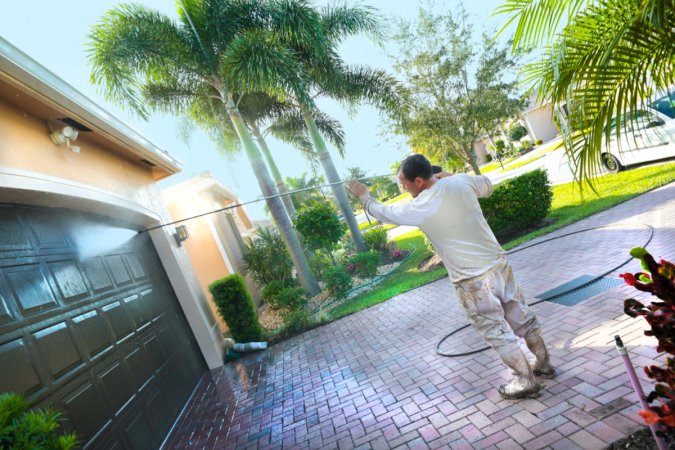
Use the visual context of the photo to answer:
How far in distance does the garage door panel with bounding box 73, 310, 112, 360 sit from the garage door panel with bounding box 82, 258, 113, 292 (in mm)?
416

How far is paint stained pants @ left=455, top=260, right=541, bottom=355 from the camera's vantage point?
312 centimetres

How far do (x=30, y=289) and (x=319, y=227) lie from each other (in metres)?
9.43

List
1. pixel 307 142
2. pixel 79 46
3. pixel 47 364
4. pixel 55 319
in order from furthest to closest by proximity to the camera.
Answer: pixel 307 142, pixel 79 46, pixel 55 319, pixel 47 364

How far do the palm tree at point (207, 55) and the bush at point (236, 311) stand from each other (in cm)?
495

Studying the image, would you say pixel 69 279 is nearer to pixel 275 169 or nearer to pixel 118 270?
pixel 118 270

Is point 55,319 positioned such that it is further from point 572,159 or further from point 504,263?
point 572,159

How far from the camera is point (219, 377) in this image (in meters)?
6.96

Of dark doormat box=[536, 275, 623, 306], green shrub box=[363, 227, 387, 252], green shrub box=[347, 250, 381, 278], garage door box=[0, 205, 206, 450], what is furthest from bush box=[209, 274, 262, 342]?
green shrub box=[363, 227, 387, 252]

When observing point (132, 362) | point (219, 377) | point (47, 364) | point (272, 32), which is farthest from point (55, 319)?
point (272, 32)

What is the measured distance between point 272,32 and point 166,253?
7355 mm

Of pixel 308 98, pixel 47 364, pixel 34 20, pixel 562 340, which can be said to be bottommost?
pixel 562 340

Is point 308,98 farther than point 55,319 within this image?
Yes

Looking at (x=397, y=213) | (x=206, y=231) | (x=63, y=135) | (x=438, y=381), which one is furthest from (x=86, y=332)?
(x=206, y=231)

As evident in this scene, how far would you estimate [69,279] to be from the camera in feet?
14.2
